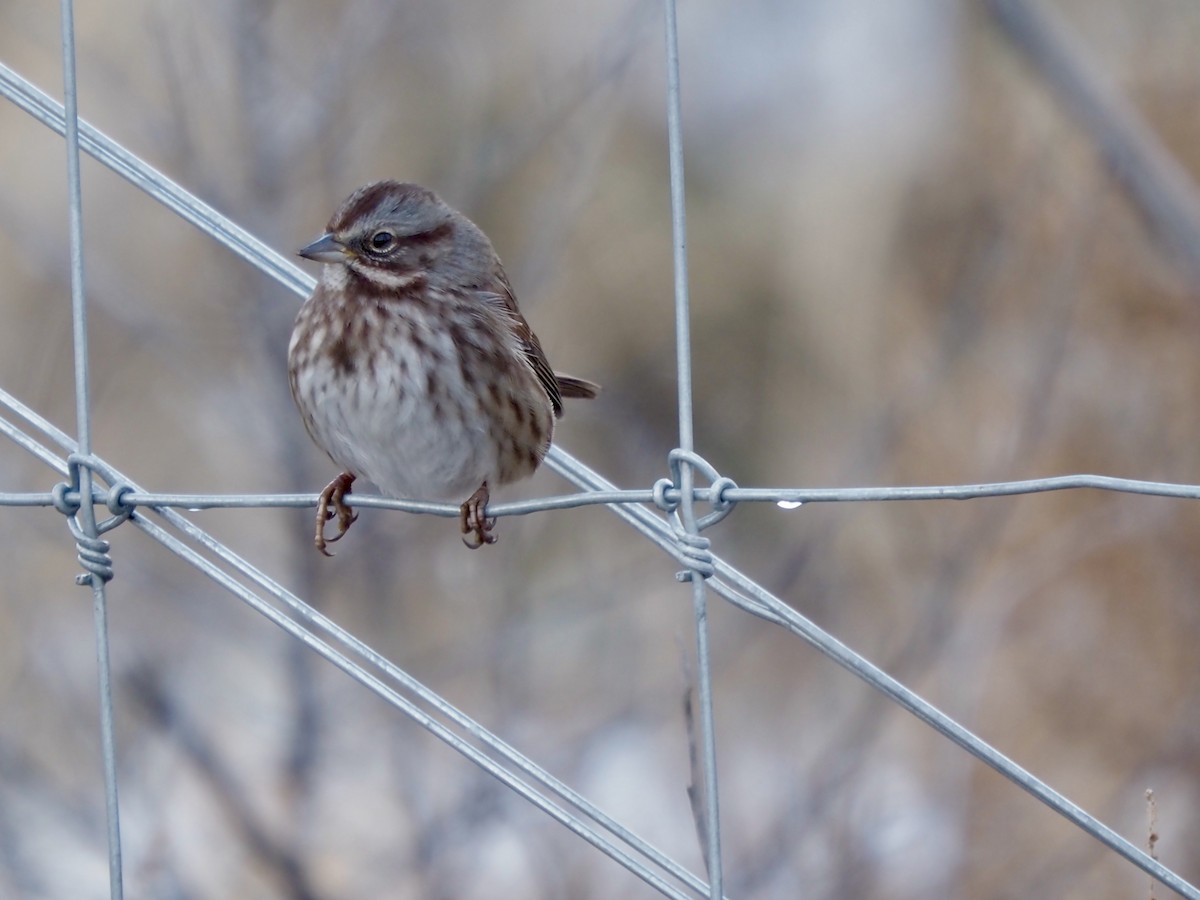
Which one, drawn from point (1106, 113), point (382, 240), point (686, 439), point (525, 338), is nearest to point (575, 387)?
point (525, 338)

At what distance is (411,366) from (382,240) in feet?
1.20

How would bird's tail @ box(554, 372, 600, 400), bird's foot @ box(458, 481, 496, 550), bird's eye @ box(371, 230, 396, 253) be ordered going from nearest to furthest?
bird's foot @ box(458, 481, 496, 550) < bird's eye @ box(371, 230, 396, 253) < bird's tail @ box(554, 372, 600, 400)

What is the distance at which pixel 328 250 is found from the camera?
3.41m

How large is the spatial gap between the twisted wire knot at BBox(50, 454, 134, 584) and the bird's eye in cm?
118

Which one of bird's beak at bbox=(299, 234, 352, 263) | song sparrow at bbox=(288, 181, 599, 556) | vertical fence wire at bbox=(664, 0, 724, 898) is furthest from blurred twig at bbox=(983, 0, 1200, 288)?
vertical fence wire at bbox=(664, 0, 724, 898)

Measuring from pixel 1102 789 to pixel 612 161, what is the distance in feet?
12.8

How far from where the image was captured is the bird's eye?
3.46m

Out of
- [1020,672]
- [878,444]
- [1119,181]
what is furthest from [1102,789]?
[1119,181]

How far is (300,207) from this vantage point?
174 inches

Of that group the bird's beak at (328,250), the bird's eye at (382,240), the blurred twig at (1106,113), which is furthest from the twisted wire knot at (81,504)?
the blurred twig at (1106,113)

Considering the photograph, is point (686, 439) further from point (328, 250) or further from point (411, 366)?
point (328, 250)

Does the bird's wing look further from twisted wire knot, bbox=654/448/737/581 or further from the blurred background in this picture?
twisted wire knot, bbox=654/448/737/581

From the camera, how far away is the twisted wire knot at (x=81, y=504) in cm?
231

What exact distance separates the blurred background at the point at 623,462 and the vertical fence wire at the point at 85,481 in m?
1.70
